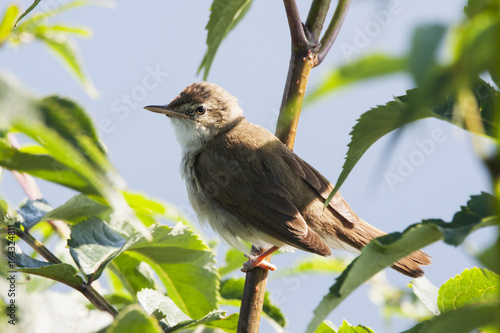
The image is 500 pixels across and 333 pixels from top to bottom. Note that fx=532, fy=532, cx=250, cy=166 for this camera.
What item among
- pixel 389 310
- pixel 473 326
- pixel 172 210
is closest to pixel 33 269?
pixel 172 210

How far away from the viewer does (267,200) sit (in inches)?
133

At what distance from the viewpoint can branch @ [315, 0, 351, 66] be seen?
6.19ft

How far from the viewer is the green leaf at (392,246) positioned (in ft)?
2.81

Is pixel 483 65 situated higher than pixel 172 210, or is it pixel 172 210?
pixel 483 65

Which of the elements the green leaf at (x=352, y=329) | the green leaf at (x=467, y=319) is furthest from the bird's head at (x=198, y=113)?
the green leaf at (x=467, y=319)

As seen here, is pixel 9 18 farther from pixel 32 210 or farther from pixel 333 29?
pixel 333 29

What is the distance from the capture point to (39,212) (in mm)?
1920

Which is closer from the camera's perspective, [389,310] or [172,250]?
[172,250]

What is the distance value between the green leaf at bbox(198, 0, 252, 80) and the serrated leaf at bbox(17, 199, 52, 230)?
0.77 m

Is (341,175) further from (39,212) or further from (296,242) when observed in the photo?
(296,242)

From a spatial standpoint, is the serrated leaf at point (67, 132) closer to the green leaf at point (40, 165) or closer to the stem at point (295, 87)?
the green leaf at point (40, 165)

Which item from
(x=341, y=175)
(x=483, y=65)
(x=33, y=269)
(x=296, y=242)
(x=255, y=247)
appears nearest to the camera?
(x=483, y=65)

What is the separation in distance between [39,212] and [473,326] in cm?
161

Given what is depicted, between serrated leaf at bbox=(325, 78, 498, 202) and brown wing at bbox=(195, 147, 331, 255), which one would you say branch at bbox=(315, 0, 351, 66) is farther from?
brown wing at bbox=(195, 147, 331, 255)
